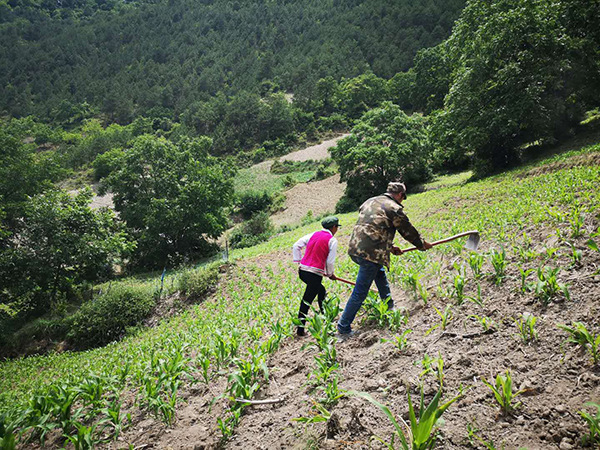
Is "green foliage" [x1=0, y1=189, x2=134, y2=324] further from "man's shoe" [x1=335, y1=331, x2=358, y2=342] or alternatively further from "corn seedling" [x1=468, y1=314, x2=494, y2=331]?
"corn seedling" [x1=468, y1=314, x2=494, y2=331]

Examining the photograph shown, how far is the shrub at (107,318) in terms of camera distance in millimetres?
12422

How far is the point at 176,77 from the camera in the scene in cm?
12900

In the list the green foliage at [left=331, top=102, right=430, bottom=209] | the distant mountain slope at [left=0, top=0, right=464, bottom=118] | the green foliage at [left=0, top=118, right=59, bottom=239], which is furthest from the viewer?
the distant mountain slope at [left=0, top=0, right=464, bottom=118]

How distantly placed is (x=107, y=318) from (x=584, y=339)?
1445 cm

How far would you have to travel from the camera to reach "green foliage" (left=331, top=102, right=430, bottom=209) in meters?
31.1

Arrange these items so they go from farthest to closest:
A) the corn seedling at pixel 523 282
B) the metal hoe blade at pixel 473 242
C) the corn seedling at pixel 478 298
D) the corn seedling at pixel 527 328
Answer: the metal hoe blade at pixel 473 242 → the corn seedling at pixel 478 298 → the corn seedling at pixel 523 282 → the corn seedling at pixel 527 328

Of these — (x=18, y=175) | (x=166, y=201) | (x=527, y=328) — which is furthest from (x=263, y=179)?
(x=527, y=328)

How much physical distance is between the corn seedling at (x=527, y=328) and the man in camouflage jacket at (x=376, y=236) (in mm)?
1381

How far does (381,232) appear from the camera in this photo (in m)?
4.32

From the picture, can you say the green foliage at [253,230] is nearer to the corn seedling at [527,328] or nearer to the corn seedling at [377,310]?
the corn seedling at [377,310]

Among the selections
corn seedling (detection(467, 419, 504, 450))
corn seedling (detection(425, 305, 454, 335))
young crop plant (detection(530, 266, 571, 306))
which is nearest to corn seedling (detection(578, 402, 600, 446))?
corn seedling (detection(467, 419, 504, 450))

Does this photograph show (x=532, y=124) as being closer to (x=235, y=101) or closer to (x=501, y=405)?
(x=501, y=405)

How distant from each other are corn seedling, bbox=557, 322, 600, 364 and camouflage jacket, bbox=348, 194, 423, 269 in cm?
182

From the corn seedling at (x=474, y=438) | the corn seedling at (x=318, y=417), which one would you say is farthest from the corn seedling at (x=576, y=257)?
the corn seedling at (x=318, y=417)
